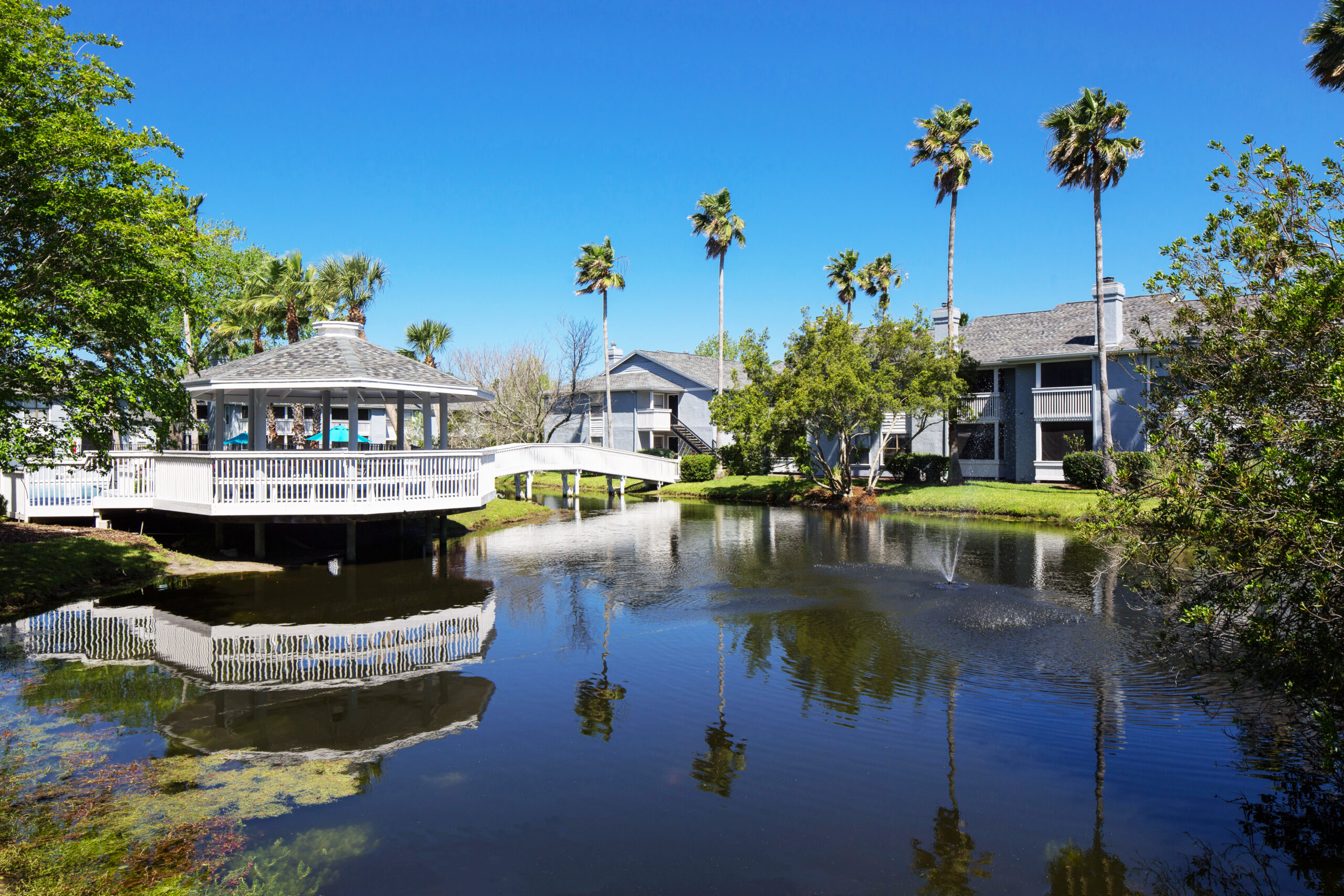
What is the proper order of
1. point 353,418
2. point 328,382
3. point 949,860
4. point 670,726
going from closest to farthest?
1. point 949,860
2. point 670,726
3. point 328,382
4. point 353,418

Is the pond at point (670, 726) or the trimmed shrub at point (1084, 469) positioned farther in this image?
the trimmed shrub at point (1084, 469)

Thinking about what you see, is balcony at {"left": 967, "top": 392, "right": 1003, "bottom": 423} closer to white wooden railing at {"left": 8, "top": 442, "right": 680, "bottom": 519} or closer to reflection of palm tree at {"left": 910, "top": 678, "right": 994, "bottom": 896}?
white wooden railing at {"left": 8, "top": 442, "right": 680, "bottom": 519}

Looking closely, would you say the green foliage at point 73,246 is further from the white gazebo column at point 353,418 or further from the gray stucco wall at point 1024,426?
the gray stucco wall at point 1024,426

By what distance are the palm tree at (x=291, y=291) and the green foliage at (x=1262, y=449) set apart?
Result: 101 feet

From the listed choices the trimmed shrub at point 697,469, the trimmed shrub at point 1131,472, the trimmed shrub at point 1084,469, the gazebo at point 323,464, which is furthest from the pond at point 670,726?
the trimmed shrub at point 697,469

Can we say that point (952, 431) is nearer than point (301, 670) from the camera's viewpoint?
No

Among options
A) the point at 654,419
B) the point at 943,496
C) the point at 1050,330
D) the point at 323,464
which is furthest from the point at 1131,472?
the point at 654,419

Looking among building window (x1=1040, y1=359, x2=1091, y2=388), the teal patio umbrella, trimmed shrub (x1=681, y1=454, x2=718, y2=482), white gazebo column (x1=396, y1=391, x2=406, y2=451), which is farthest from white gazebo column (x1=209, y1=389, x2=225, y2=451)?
building window (x1=1040, y1=359, x2=1091, y2=388)

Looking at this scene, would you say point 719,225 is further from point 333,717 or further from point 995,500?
point 333,717

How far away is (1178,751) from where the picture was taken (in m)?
8.20

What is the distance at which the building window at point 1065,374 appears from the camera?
35.5 meters

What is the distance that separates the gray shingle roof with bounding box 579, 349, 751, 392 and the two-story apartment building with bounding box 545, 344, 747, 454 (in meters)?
0.05

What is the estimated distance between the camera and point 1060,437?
36094 mm

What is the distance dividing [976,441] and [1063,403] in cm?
461
